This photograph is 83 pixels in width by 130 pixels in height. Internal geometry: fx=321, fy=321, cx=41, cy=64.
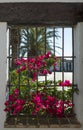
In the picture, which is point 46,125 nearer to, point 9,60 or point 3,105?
point 3,105

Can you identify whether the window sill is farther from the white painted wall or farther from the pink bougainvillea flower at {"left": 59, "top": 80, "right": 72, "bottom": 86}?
the pink bougainvillea flower at {"left": 59, "top": 80, "right": 72, "bottom": 86}

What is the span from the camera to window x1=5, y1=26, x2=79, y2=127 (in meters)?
3.68

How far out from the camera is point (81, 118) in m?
3.59

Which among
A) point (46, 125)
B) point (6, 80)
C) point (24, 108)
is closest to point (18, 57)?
point (6, 80)

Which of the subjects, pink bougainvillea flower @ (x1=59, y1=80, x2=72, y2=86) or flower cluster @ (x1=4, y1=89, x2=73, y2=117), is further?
pink bougainvillea flower @ (x1=59, y1=80, x2=72, y2=86)

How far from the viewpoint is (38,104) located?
360cm

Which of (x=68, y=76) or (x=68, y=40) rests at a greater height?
(x=68, y=40)

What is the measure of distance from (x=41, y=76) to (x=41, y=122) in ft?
1.80

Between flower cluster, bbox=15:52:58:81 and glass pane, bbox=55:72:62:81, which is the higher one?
flower cluster, bbox=15:52:58:81

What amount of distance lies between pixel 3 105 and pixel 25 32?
92 cm

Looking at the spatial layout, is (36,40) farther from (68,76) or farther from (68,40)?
(68,76)

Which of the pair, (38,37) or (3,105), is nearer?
(3,105)

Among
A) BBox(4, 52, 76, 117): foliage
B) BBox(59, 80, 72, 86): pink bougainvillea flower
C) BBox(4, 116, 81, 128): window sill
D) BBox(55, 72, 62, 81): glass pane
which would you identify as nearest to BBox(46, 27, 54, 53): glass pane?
BBox(4, 52, 76, 117): foliage

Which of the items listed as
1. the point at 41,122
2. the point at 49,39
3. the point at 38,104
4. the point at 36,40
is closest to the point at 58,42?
the point at 49,39
